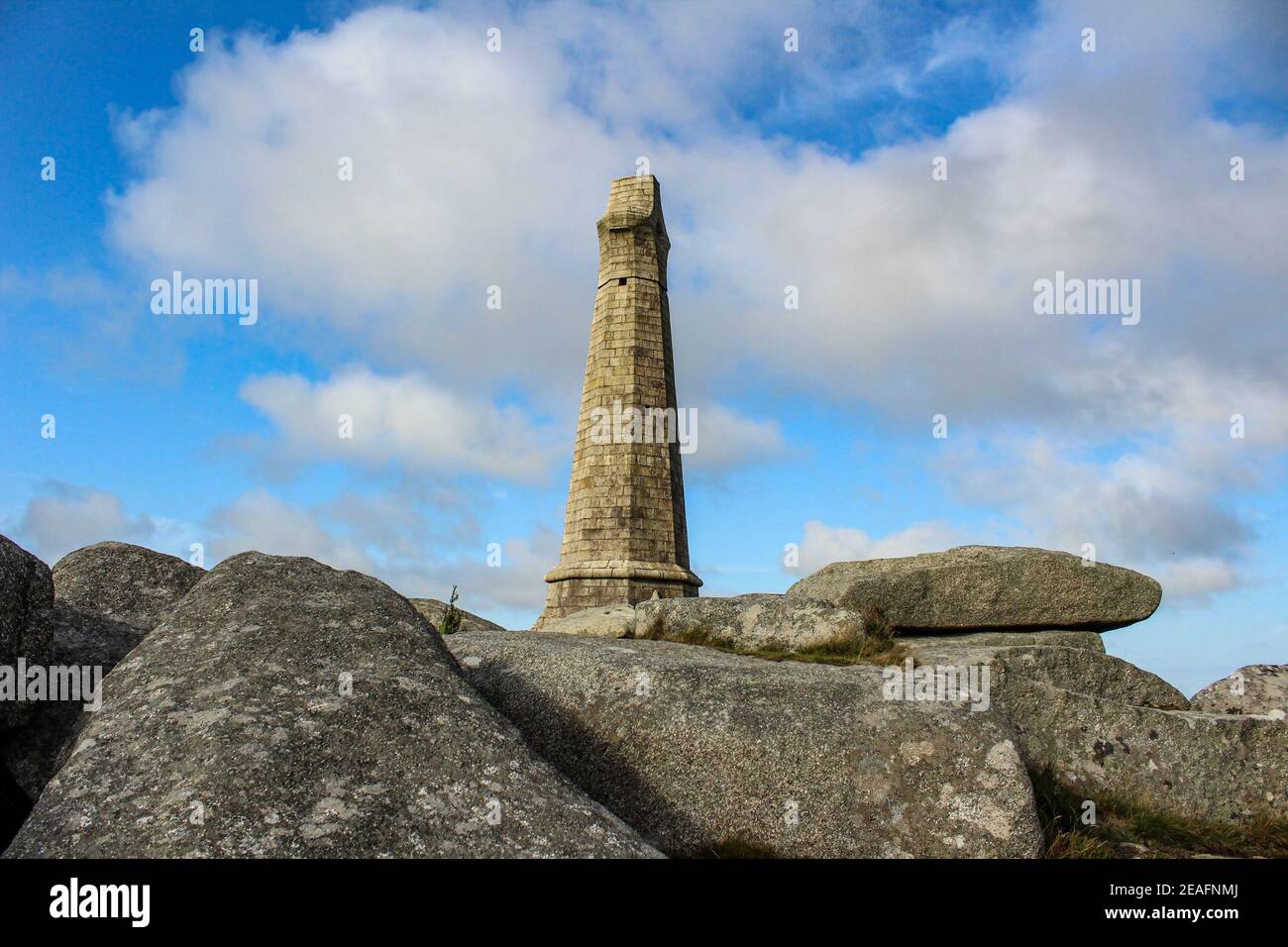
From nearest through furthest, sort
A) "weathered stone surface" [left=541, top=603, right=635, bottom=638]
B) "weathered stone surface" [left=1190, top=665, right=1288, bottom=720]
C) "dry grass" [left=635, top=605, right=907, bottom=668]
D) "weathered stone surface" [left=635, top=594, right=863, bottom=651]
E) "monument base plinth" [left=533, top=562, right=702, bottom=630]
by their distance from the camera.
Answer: "dry grass" [left=635, top=605, right=907, bottom=668], "weathered stone surface" [left=635, top=594, right=863, bottom=651], "weathered stone surface" [left=1190, top=665, right=1288, bottom=720], "weathered stone surface" [left=541, top=603, right=635, bottom=638], "monument base plinth" [left=533, top=562, right=702, bottom=630]

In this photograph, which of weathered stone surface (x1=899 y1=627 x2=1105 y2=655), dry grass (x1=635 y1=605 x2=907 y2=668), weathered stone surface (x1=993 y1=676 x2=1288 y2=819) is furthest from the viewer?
weathered stone surface (x1=899 y1=627 x2=1105 y2=655)

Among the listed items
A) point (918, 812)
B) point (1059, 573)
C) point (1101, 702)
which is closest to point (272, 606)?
point (918, 812)

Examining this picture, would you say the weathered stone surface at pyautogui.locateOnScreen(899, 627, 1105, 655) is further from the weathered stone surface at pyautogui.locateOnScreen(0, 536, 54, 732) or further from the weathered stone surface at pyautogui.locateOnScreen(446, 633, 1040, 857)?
the weathered stone surface at pyautogui.locateOnScreen(0, 536, 54, 732)

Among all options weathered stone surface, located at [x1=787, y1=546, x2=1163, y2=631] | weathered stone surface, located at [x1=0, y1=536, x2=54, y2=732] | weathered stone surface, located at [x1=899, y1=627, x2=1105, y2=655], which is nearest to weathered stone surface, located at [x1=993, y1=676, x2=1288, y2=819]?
weathered stone surface, located at [x1=899, y1=627, x2=1105, y2=655]

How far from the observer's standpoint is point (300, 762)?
3584mm

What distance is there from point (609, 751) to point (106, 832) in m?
2.43

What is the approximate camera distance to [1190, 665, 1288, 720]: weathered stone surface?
27.6ft

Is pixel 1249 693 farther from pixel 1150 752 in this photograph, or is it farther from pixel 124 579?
pixel 124 579

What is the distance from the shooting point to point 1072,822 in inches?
225

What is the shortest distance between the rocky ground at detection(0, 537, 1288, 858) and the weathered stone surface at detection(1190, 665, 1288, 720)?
190 centimetres

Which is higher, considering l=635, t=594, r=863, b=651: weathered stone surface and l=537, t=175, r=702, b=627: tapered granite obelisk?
l=537, t=175, r=702, b=627: tapered granite obelisk

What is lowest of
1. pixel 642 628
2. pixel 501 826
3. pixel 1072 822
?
pixel 1072 822

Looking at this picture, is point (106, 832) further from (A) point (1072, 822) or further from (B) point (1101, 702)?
(B) point (1101, 702)

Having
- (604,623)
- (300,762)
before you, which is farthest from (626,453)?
(300,762)
